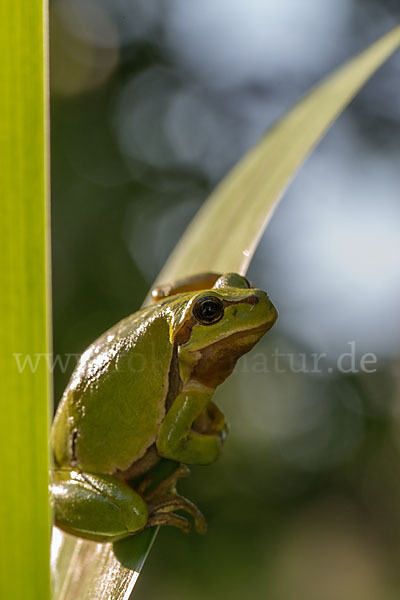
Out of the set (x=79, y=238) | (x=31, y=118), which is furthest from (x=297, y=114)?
(x=79, y=238)

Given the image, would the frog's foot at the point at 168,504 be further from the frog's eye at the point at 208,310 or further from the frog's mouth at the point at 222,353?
the frog's eye at the point at 208,310

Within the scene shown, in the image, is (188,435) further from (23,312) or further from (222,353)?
(23,312)

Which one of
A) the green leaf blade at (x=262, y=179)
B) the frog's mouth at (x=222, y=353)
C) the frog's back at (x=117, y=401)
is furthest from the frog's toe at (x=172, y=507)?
the green leaf blade at (x=262, y=179)

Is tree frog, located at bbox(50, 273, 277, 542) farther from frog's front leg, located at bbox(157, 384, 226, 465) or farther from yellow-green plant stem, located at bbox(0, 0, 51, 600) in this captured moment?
yellow-green plant stem, located at bbox(0, 0, 51, 600)

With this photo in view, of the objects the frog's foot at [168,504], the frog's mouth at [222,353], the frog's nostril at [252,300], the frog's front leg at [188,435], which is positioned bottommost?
the frog's foot at [168,504]

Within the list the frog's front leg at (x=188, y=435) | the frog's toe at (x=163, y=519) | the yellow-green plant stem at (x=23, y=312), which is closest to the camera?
the yellow-green plant stem at (x=23, y=312)

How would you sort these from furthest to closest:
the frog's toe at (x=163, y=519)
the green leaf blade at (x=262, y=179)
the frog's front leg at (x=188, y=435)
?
the frog's front leg at (x=188, y=435), the frog's toe at (x=163, y=519), the green leaf blade at (x=262, y=179)

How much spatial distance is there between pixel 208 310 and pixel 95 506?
1.55 feet

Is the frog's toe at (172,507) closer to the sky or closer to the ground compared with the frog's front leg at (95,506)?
closer to the ground

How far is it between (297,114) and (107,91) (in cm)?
567

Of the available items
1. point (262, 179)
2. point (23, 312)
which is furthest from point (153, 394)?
point (23, 312)

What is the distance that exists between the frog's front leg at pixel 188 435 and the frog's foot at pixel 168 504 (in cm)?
5

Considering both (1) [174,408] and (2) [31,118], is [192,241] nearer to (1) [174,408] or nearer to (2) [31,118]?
(1) [174,408]

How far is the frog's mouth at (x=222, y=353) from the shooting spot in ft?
4.43
